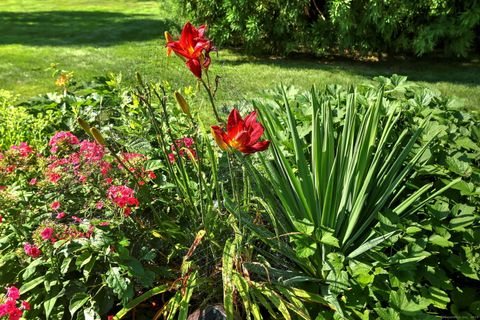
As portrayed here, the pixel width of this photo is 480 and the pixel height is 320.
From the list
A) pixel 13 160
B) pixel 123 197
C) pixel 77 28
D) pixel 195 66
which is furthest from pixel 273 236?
pixel 77 28

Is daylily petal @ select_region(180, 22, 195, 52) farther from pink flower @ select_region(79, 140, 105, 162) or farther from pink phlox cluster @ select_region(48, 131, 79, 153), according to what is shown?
pink phlox cluster @ select_region(48, 131, 79, 153)

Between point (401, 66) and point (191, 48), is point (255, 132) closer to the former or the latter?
point (191, 48)

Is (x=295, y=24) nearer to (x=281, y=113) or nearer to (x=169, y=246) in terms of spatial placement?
(x=281, y=113)

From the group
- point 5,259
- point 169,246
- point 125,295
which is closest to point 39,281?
point 5,259

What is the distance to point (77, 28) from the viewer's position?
10.9m

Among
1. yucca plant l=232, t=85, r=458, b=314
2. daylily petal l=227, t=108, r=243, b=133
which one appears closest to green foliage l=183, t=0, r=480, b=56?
yucca plant l=232, t=85, r=458, b=314

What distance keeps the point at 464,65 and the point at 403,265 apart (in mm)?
6558

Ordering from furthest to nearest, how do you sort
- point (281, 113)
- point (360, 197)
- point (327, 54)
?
point (327, 54)
point (281, 113)
point (360, 197)

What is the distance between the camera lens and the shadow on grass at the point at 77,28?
9361 mm

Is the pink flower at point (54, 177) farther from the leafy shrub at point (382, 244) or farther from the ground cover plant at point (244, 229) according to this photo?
the leafy shrub at point (382, 244)

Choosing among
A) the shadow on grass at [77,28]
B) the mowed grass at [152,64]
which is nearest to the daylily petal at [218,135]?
the mowed grass at [152,64]

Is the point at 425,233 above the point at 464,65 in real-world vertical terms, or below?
above

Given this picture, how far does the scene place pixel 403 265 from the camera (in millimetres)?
1721

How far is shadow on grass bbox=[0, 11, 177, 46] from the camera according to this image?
9.36m
